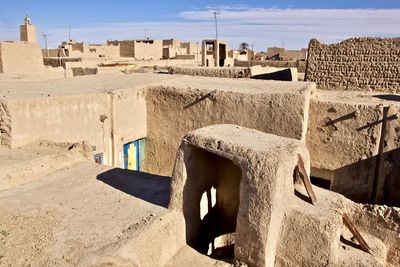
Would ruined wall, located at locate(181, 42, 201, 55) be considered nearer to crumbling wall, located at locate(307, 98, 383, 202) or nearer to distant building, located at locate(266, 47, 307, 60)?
distant building, located at locate(266, 47, 307, 60)

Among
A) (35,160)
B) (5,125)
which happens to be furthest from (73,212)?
(5,125)

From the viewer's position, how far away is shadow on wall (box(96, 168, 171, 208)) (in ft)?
16.7

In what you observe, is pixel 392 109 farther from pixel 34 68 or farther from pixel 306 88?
pixel 34 68

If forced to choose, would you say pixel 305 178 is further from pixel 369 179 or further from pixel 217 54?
pixel 217 54

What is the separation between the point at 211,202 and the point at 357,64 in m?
7.82

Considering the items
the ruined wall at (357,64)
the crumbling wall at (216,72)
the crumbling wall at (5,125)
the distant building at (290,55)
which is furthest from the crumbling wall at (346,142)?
the distant building at (290,55)

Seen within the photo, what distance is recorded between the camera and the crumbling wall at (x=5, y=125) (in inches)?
239

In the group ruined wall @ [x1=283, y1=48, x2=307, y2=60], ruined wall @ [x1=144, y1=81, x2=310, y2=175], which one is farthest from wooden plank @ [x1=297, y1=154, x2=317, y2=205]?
ruined wall @ [x1=283, y1=48, x2=307, y2=60]

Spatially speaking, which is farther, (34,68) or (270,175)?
(34,68)

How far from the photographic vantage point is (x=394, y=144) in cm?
822

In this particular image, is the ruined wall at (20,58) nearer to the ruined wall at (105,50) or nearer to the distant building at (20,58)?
the distant building at (20,58)

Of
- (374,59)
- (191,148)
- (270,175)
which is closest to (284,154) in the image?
(270,175)

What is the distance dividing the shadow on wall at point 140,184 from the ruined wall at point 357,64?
307 inches

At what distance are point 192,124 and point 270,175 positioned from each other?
17.3ft
